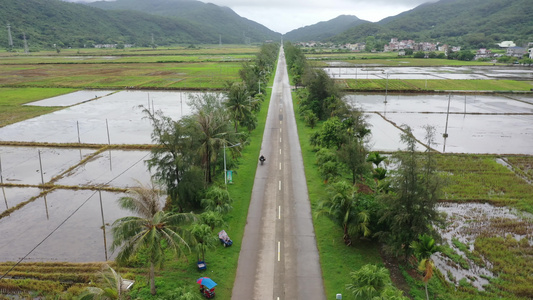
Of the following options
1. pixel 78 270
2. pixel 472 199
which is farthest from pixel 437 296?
pixel 78 270

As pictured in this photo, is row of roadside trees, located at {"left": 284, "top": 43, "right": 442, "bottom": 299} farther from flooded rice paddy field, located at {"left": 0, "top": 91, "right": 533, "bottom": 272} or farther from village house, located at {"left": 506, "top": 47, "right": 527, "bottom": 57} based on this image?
village house, located at {"left": 506, "top": 47, "right": 527, "bottom": 57}

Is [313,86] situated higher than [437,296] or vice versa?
[313,86]

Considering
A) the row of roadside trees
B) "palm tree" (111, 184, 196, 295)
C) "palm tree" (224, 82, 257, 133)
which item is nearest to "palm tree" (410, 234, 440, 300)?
the row of roadside trees

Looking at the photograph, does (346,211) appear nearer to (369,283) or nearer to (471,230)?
(369,283)

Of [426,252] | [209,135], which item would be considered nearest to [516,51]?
[209,135]

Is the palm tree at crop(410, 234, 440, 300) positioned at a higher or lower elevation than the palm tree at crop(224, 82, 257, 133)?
lower

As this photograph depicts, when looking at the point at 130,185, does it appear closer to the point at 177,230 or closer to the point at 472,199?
the point at 177,230
